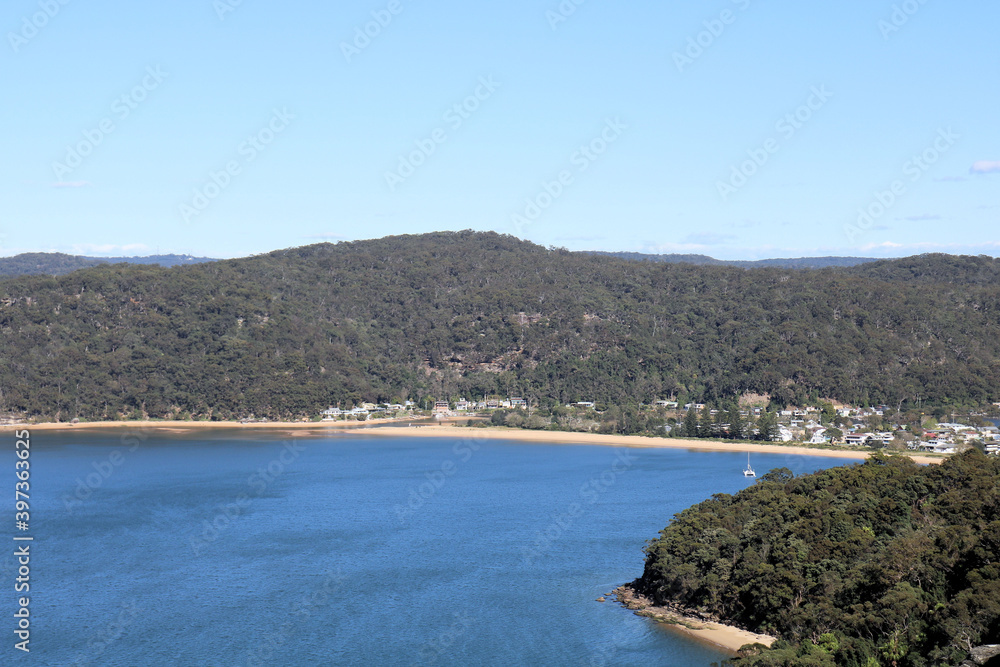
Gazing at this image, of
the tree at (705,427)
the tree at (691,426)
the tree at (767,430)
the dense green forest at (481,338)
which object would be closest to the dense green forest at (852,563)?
the tree at (767,430)

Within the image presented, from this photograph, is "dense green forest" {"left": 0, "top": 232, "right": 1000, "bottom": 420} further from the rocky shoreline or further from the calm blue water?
the rocky shoreline

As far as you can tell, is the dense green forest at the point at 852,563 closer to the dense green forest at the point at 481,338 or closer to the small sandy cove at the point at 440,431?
the small sandy cove at the point at 440,431

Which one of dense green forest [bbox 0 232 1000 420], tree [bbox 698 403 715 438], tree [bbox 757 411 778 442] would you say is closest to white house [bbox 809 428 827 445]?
tree [bbox 757 411 778 442]

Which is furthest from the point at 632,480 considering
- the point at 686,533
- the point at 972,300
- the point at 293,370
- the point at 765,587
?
the point at 972,300

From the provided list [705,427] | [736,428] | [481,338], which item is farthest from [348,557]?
[481,338]

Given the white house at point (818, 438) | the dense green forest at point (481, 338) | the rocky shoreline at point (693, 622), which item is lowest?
the rocky shoreline at point (693, 622)

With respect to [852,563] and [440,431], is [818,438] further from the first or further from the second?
[852,563]
